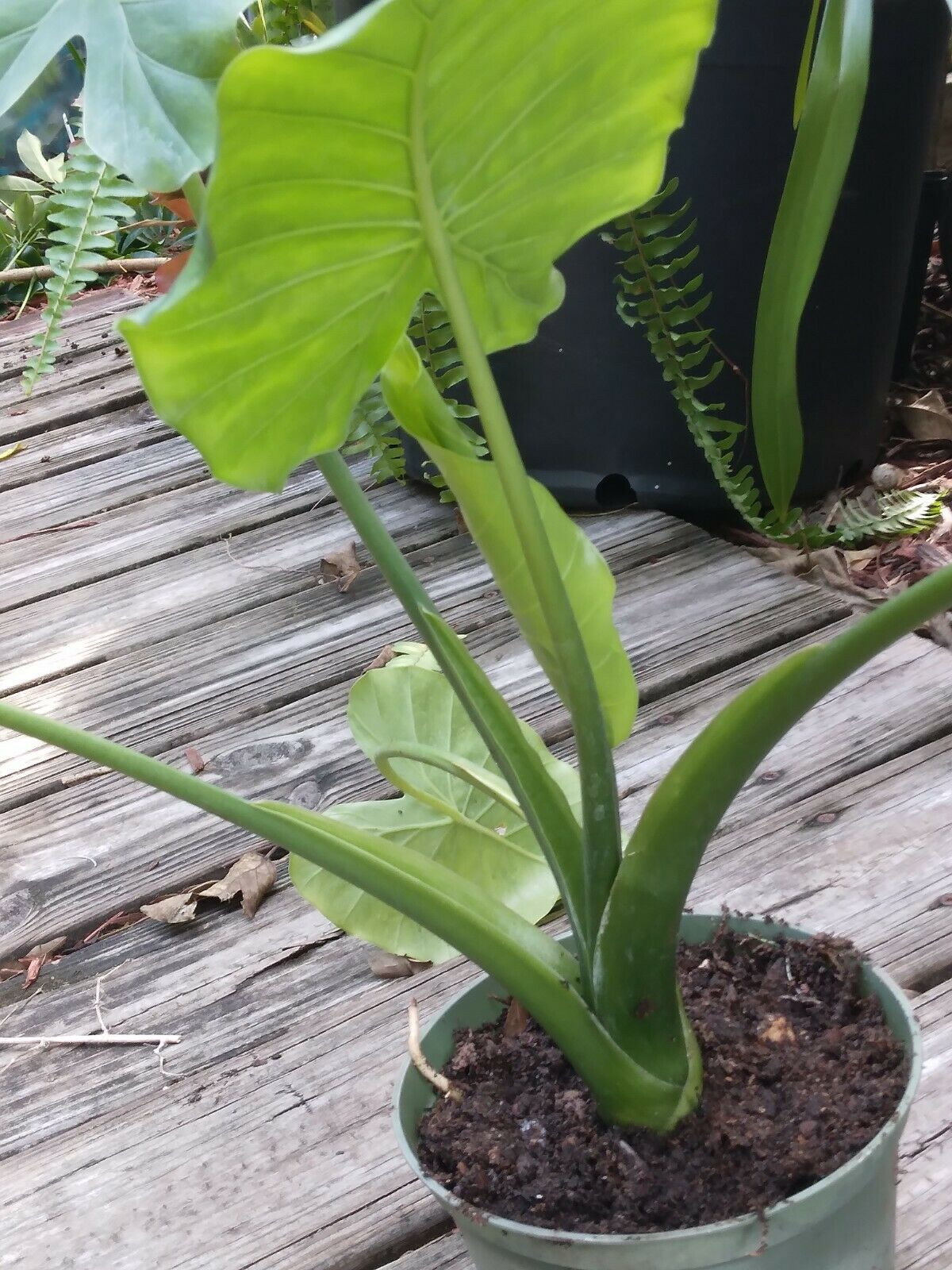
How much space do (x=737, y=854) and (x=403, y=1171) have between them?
368 mm

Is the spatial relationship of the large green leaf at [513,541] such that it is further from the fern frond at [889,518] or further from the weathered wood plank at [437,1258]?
the fern frond at [889,518]

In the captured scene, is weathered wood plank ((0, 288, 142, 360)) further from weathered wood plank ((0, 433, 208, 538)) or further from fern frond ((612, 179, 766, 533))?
fern frond ((612, 179, 766, 533))

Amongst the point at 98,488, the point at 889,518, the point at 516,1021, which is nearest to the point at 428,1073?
the point at 516,1021

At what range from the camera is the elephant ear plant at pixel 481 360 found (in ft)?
1.18

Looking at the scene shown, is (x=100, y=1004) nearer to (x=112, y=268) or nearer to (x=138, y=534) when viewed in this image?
(x=138, y=534)

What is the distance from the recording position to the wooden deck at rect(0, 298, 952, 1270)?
727 mm

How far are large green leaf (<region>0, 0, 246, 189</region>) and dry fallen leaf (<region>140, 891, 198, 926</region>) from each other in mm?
704

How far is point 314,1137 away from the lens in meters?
0.76

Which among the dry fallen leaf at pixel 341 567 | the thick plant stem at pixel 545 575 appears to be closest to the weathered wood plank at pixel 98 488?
the dry fallen leaf at pixel 341 567

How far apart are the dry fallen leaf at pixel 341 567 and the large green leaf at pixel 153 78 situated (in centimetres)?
103

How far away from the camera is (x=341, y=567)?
1.48m

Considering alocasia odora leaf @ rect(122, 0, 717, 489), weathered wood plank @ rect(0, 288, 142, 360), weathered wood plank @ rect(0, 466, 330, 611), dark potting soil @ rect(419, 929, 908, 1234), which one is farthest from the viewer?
weathered wood plank @ rect(0, 288, 142, 360)

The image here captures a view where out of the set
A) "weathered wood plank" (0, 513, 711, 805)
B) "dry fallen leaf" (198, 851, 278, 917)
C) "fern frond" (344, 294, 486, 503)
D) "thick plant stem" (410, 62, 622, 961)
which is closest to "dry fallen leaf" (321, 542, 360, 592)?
"weathered wood plank" (0, 513, 711, 805)

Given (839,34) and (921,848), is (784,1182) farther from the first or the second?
(839,34)
